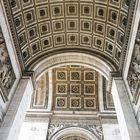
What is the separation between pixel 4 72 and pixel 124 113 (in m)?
5.57

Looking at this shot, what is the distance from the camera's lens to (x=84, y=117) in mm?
17141

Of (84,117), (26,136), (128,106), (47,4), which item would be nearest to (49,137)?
(26,136)

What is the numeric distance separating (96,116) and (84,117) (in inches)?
35.0

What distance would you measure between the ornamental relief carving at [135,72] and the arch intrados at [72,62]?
2.35m

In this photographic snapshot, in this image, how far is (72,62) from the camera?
14305 millimetres

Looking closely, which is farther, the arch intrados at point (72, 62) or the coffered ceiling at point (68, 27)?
the arch intrados at point (72, 62)

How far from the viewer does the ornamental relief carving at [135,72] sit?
978 centimetres

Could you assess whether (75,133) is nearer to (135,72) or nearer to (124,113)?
(124,113)

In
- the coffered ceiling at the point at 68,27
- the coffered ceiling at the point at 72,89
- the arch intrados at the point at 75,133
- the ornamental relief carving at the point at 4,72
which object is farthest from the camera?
the coffered ceiling at the point at 72,89

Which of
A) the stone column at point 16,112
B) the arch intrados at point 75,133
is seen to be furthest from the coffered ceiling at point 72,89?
the stone column at point 16,112

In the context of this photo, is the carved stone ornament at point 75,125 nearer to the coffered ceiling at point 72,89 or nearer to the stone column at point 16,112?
the coffered ceiling at point 72,89

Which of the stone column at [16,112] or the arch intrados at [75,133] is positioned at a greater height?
the arch intrados at [75,133]

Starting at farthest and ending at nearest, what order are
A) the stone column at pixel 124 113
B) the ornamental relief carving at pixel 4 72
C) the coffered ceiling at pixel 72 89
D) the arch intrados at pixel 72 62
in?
the coffered ceiling at pixel 72 89, the arch intrados at pixel 72 62, the ornamental relief carving at pixel 4 72, the stone column at pixel 124 113

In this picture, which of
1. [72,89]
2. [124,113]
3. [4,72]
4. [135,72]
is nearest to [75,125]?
[72,89]
